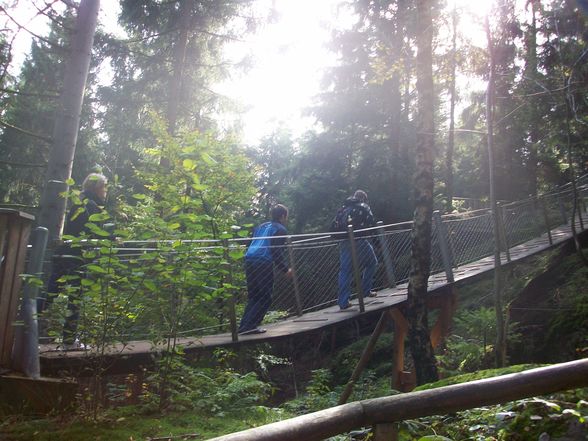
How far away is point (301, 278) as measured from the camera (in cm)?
780

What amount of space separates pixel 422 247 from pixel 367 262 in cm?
183

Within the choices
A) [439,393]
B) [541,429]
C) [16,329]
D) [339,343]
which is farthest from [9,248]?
[339,343]

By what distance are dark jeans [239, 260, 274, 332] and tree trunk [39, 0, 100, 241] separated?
7.05 feet

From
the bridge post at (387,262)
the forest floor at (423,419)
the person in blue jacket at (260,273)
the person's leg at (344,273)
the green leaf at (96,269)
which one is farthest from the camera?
the bridge post at (387,262)

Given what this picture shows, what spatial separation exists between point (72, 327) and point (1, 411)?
680 millimetres

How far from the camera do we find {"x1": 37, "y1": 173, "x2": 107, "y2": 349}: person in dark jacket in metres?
3.56

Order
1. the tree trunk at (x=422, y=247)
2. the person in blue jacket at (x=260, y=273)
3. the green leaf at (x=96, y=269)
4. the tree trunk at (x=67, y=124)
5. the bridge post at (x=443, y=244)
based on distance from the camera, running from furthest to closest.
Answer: the bridge post at (x=443, y=244), the tree trunk at (x=422, y=247), the person in blue jacket at (x=260, y=273), the tree trunk at (x=67, y=124), the green leaf at (x=96, y=269)

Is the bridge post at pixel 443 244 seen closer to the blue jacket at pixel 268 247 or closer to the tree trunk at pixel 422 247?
the tree trunk at pixel 422 247

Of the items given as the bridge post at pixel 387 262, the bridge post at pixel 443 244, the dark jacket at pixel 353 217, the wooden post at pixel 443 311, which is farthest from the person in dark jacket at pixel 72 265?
the bridge post at pixel 443 244

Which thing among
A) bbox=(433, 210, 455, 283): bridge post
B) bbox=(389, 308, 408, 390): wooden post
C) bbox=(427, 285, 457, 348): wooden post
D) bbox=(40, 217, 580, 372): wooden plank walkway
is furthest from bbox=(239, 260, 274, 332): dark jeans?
bbox=(433, 210, 455, 283): bridge post

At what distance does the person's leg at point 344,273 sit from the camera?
757 cm

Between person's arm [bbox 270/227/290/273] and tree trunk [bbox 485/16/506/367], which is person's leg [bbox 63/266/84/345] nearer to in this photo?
person's arm [bbox 270/227/290/273]

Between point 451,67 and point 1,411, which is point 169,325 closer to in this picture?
point 1,411

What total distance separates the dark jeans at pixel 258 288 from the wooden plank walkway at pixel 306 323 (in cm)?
27
